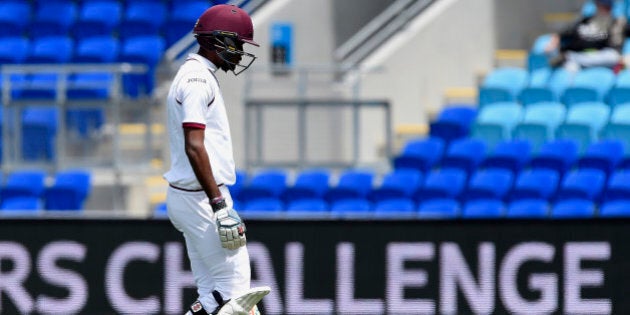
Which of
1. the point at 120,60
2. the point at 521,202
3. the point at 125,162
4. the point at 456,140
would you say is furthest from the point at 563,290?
the point at 120,60

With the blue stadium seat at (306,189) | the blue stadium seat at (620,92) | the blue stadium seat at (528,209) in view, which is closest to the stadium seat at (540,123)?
the blue stadium seat at (620,92)

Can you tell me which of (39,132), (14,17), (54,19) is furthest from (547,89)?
(14,17)

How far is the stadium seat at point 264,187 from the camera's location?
36.3ft

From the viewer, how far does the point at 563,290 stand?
8086mm

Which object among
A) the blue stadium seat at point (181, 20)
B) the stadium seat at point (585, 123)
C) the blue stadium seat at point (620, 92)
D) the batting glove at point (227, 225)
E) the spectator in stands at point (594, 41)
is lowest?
the batting glove at point (227, 225)

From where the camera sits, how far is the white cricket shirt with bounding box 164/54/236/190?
20.5ft

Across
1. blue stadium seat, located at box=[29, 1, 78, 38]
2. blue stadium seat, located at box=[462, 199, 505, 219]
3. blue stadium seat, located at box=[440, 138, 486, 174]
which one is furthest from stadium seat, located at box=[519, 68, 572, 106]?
blue stadium seat, located at box=[29, 1, 78, 38]

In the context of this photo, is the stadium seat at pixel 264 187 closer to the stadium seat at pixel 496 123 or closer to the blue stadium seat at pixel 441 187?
the blue stadium seat at pixel 441 187

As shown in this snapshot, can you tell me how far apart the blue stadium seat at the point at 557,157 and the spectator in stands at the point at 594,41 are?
176cm

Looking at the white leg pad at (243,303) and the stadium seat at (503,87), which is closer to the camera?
the white leg pad at (243,303)

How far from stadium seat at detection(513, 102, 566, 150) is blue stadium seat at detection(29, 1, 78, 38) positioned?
527 cm

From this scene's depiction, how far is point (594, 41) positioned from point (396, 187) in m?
2.80

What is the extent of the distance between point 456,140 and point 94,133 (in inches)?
121

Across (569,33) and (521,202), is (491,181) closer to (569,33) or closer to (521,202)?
(521,202)
